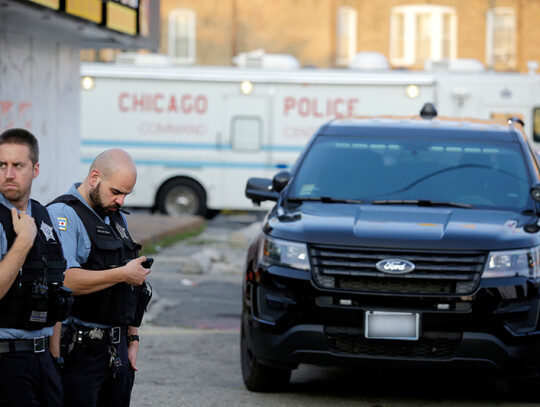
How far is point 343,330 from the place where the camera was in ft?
21.6

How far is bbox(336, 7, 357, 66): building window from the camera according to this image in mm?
35250

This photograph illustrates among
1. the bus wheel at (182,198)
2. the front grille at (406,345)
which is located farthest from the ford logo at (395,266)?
the bus wheel at (182,198)

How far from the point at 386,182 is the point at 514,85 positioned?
14945 mm

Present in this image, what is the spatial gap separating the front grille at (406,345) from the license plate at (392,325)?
0.03 meters

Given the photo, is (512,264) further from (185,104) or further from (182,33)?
(182,33)

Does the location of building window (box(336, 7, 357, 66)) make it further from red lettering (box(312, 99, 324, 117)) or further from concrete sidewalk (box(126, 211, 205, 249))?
concrete sidewalk (box(126, 211, 205, 249))

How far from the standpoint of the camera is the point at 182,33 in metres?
35.2

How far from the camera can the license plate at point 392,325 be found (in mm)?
6543

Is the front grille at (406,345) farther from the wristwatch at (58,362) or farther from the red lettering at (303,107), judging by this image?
the red lettering at (303,107)

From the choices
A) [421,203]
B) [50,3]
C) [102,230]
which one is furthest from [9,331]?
[50,3]

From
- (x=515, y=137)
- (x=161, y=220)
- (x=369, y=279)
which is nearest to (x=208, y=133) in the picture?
(x=161, y=220)

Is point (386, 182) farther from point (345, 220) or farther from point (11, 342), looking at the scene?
point (11, 342)

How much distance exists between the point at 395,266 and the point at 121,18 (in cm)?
781

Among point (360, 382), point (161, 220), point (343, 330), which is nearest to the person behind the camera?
point (343, 330)
